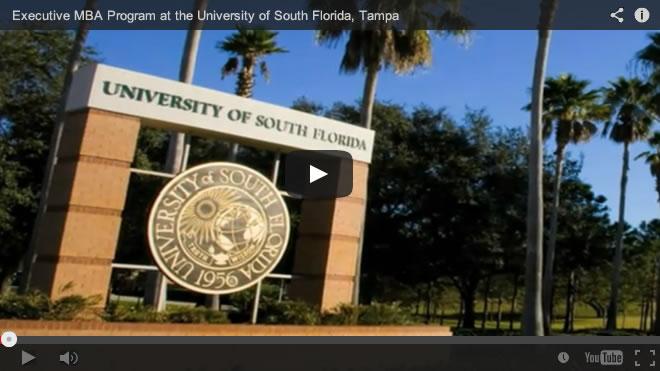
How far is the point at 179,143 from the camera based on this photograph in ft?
45.5

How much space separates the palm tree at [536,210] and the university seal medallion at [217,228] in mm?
6781

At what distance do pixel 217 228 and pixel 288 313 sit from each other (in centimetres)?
214

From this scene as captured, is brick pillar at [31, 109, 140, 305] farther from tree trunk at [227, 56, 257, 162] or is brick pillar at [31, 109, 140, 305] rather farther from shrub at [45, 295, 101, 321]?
tree trunk at [227, 56, 257, 162]

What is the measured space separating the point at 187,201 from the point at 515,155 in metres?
22.0

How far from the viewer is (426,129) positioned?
2941 centimetres

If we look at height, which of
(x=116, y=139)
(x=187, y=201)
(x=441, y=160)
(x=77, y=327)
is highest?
(x=441, y=160)

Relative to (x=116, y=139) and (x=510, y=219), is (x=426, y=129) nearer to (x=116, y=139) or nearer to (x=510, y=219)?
(x=510, y=219)

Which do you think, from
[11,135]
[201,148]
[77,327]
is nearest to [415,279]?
[201,148]

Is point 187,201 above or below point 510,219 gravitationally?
below

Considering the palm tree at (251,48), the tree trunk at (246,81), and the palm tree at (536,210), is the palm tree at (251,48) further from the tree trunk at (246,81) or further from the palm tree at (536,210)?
the palm tree at (536,210)

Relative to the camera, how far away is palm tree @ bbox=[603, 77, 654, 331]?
99.6 feet
